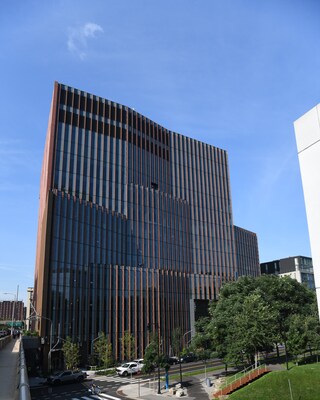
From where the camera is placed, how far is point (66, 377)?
4922cm

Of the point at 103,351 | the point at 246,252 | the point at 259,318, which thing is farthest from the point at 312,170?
the point at 246,252

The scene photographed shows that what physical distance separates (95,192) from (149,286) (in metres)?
24.3

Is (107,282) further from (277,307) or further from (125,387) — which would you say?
(277,307)

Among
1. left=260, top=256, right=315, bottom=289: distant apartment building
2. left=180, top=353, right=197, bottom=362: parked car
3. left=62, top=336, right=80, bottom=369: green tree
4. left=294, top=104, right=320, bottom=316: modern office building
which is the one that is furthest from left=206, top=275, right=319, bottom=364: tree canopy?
left=260, top=256, right=315, bottom=289: distant apartment building

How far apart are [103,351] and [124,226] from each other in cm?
2801

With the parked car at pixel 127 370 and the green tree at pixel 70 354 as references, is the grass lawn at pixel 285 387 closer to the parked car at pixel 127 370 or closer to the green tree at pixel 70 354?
the parked car at pixel 127 370

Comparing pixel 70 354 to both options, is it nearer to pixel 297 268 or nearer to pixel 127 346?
pixel 127 346

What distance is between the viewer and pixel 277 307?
52844mm

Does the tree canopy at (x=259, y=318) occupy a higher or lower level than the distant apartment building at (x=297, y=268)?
lower

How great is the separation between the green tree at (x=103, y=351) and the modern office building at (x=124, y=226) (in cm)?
197

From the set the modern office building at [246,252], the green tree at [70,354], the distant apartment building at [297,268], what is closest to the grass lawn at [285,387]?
the green tree at [70,354]

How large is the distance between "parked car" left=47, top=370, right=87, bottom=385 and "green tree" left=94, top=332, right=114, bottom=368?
13352 mm

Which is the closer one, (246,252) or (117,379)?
(117,379)

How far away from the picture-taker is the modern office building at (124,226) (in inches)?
2731
